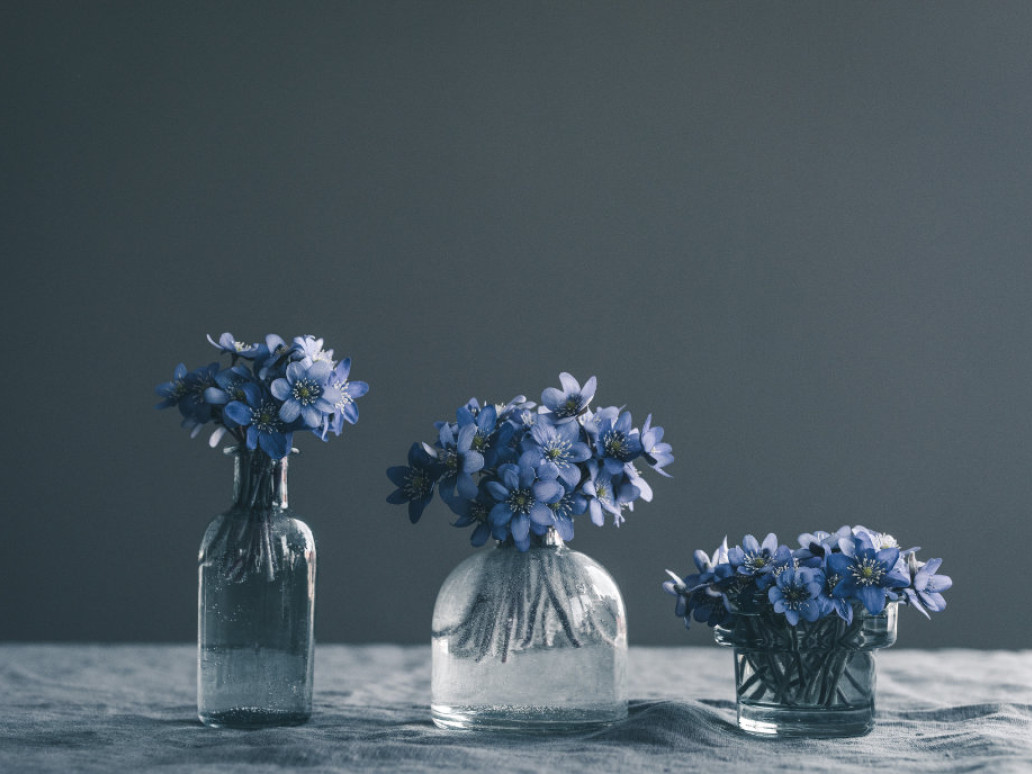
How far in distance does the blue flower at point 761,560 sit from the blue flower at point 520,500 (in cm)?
18

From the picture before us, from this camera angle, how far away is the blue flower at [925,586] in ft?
3.41

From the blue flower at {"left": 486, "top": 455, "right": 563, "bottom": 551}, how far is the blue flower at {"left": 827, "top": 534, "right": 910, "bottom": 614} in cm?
26

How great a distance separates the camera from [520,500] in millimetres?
1062

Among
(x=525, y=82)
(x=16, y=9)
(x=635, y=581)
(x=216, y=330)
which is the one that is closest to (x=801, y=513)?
(x=635, y=581)

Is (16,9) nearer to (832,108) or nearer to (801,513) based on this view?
(832,108)

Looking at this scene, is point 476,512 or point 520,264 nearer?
point 476,512

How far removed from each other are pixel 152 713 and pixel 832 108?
2.17m

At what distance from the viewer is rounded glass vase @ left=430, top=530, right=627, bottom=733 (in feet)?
3.45

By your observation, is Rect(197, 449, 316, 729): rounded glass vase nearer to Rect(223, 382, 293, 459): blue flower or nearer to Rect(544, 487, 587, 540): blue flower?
Rect(223, 382, 293, 459): blue flower

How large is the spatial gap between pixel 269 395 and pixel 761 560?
484 millimetres

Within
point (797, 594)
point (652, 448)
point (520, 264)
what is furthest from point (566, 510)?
point (520, 264)

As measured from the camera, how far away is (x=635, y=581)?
2.70m

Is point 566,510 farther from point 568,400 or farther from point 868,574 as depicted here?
point 868,574

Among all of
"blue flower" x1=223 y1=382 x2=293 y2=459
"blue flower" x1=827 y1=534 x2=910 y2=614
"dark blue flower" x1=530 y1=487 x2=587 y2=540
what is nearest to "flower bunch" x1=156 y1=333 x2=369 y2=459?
"blue flower" x1=223 y1=382 x2=293 y2=459
